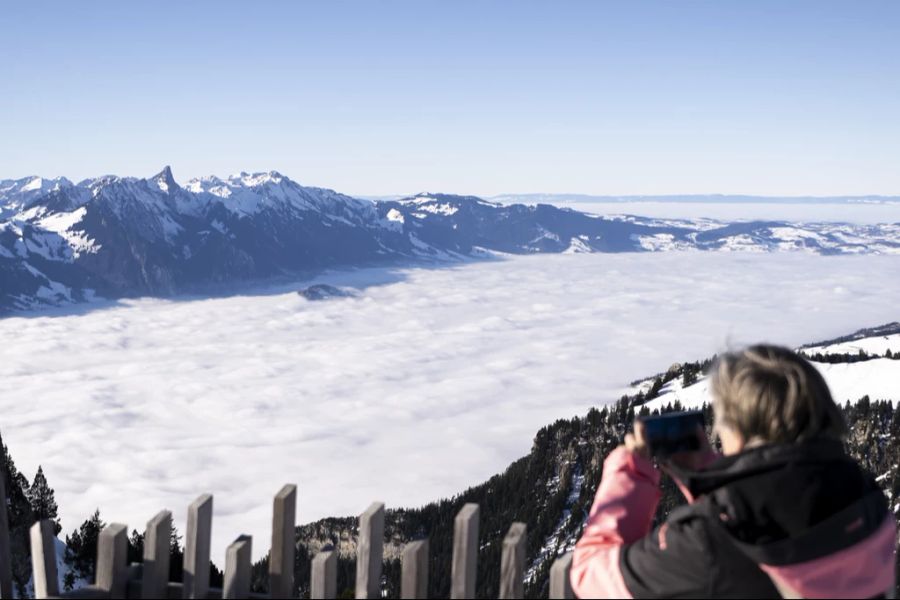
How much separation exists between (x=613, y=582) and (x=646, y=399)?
339 ft

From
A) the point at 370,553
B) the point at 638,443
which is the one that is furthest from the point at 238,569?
the point at 638,443

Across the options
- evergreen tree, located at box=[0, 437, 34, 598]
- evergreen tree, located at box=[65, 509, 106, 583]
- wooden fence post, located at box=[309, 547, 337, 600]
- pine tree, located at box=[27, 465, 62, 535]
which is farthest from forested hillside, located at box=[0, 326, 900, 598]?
wooden fence post, located at box=[309, 547, 337, 600]

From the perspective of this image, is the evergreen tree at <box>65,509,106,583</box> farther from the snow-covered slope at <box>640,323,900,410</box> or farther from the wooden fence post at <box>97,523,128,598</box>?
the snow-covered slope at <box>640,323,900,410</box>

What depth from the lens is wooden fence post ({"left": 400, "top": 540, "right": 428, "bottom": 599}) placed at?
347 centimetres

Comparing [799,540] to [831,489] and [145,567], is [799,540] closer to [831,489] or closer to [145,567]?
[831,489]

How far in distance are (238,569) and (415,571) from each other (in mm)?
926

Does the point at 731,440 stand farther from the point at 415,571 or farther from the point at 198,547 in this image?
the point at 198,547

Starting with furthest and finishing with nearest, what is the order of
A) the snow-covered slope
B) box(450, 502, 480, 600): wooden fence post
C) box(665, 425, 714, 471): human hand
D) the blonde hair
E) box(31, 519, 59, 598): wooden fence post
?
the snow-covered slope → box(31, 519, 59, 598): wooden fence post → box(450, 502, 480, 600): wooden fence post → box(665, 425, 714, 471): human hand → the blonde hair

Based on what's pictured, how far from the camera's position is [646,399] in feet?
337

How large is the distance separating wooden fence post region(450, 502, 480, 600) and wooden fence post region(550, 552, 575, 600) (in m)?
0.35

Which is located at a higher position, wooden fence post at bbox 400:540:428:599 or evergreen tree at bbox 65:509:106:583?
wooden fence post at bbox 400:540:428:599

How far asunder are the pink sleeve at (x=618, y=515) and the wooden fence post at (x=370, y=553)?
2.96ft

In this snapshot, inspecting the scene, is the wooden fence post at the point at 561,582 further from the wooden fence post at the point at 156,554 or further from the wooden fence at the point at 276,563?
the wooden fence post at the point at 156,554

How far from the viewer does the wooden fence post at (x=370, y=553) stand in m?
3.53
